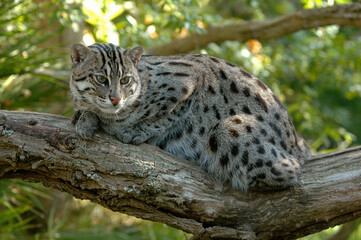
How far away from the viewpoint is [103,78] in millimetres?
4949

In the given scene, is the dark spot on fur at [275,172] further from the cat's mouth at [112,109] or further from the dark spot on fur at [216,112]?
the cat's mouth at [112,109]

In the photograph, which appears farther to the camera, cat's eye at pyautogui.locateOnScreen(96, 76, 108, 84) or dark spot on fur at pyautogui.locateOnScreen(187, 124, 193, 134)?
dark spot on fur at pyautogui.locateOnScreen(187, 124, 193, 134)

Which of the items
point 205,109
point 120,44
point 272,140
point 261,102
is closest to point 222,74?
point 205,109

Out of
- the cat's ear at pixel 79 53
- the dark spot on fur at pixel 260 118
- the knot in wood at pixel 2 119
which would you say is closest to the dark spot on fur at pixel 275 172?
the dark spot on fur at pixel 260 118

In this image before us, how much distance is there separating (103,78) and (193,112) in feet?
3.99

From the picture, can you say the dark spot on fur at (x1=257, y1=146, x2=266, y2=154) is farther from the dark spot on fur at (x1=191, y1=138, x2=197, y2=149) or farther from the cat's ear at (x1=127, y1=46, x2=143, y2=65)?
the cat's ear at (x1=127, y1=46, x2=143, y2=65)

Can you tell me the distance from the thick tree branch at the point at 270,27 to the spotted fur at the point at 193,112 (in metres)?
2.72

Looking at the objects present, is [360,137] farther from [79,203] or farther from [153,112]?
[153,112]

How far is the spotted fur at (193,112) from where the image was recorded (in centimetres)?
494

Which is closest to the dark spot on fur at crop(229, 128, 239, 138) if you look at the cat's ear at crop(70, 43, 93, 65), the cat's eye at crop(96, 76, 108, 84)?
the cat's eye at crop(96, 76, 108, 84)

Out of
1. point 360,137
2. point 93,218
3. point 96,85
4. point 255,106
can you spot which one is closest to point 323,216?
point 255,106

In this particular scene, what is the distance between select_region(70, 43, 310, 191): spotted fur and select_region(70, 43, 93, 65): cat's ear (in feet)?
0.04

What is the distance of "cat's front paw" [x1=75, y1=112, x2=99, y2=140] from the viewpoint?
4.81 meters

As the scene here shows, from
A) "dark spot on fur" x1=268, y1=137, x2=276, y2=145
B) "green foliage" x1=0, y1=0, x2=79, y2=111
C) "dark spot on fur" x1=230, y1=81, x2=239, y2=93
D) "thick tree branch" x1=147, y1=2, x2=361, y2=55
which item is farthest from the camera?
"thick tree branch" x1=147, y1=2, x2=361, y2=55
